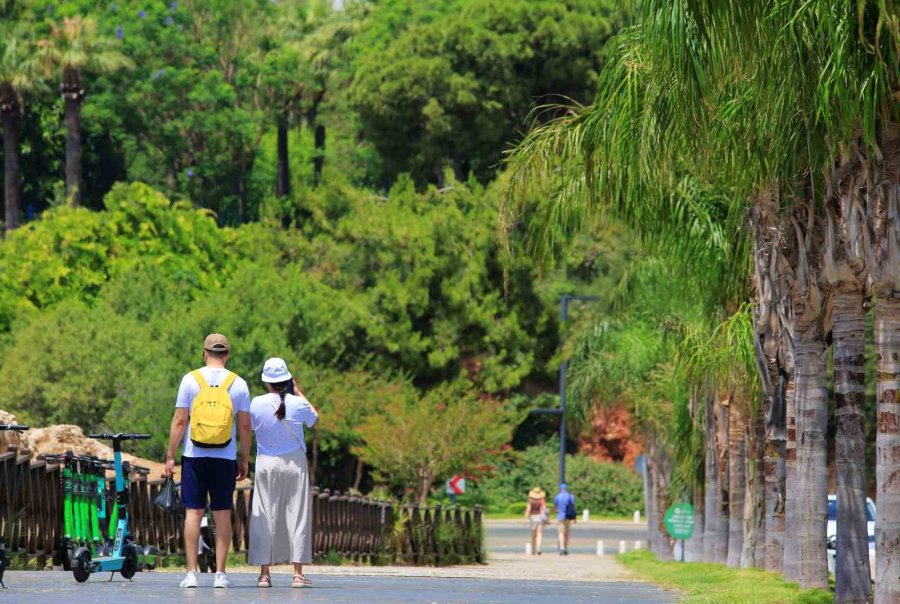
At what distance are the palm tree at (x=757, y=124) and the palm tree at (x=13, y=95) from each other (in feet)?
157

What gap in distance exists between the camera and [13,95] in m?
65.1

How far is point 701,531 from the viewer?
106ft

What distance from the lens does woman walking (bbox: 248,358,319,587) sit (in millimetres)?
13375

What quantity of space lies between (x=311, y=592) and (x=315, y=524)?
12774mm

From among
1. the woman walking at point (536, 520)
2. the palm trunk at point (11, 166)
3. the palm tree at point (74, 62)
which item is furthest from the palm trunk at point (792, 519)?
the palm trunk at point (11, 166)

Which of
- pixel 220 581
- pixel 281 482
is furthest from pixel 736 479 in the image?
pixel 220 581

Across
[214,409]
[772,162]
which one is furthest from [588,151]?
[214,409]

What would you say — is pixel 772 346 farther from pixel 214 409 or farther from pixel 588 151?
pixel 214 409

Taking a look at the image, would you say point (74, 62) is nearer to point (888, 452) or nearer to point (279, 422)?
point (279, 422)

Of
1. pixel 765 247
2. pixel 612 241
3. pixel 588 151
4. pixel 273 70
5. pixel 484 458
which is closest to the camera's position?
pixel 588 151

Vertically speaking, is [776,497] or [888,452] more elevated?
[888,452]

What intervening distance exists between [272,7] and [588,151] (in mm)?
65717

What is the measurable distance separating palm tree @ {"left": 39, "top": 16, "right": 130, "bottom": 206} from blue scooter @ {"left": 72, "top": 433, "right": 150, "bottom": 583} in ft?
171

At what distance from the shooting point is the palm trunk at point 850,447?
14.6 meters
